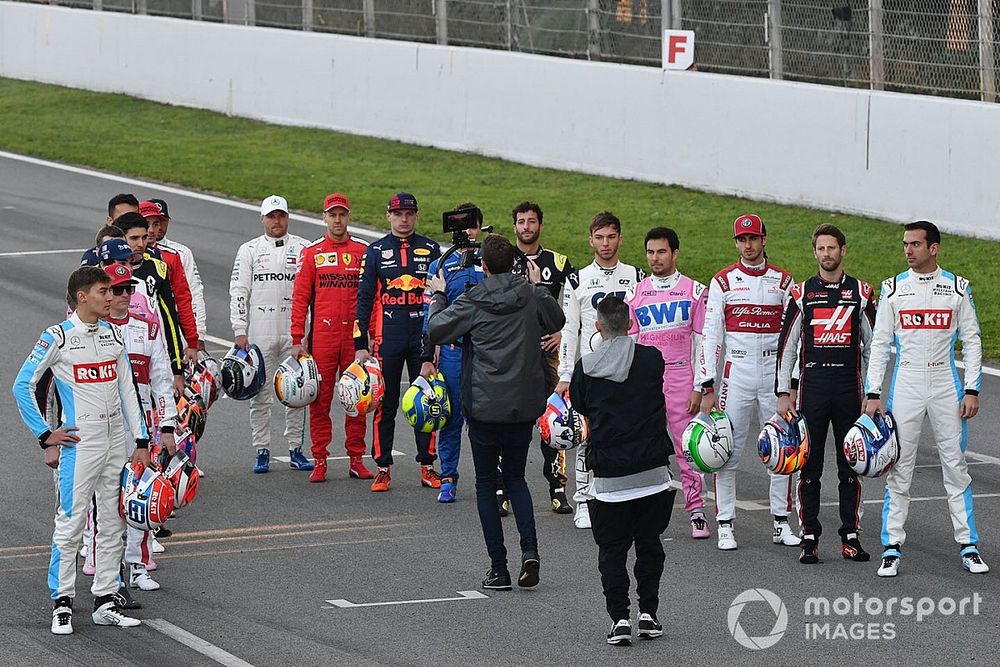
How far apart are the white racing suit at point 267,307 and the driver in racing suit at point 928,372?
4.96m

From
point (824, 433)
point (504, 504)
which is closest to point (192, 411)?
point (504, 504)

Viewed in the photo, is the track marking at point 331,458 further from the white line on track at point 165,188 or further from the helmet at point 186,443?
the white line on track at point 165,188

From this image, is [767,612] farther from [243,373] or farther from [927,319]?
[243,373]

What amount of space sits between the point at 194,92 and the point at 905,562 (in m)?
23.6

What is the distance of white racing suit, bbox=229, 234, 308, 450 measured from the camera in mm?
13188

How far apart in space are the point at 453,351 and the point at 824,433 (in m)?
2.77

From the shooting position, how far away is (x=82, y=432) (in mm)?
9383

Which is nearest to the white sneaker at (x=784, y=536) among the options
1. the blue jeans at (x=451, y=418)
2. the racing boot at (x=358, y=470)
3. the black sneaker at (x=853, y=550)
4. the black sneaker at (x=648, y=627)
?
the black sneaker at (x=853, y=550)

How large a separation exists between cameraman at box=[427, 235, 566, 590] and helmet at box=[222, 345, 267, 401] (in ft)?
9.87

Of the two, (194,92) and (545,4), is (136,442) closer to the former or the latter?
(545,4)

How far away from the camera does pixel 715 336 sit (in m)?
10.9

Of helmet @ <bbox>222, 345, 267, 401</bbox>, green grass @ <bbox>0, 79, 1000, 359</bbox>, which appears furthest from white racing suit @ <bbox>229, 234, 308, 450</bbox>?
green grass @ <bbox>0, 79, 1000, 359</bbox>

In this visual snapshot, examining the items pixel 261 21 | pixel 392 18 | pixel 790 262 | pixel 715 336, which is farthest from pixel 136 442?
pixel 261 21

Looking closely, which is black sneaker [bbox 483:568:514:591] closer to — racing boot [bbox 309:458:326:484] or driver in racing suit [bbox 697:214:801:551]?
driver in racing suit [bbox 697:214:801:551]
